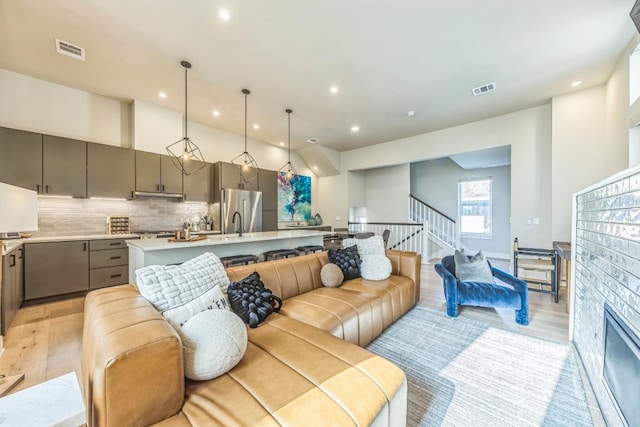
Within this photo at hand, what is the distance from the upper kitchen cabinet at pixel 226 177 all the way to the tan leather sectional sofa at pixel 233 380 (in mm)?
3843

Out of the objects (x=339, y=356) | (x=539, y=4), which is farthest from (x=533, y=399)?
(x=539, y=4)

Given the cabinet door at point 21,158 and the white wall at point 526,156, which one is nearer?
the cabinet door at point 21,158

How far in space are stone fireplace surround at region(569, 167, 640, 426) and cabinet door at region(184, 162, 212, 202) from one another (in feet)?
18.2

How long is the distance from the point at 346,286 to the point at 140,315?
6.47ft

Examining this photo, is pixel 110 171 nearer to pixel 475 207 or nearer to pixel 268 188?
pixel 268 188

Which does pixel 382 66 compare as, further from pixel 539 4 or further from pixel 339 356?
pixel 339 356

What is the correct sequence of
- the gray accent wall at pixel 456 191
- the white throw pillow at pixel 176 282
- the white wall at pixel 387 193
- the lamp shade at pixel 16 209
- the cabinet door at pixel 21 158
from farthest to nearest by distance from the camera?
the white wall at pixel 387 193
the gray accent wall at pixel 456 191
the cabinet door at pixel 21 158
the white throw pillow at pixel 176 282
the lamp shade at pixel 16 209

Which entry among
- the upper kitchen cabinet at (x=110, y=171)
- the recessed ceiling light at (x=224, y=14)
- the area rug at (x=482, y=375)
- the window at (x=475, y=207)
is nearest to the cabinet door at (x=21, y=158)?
the upper kitchen cabinet at (x=110, y=171)

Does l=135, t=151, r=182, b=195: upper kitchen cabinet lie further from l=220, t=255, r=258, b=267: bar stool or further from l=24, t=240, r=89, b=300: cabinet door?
l=220, t=255, r=258, b=267: bar stool

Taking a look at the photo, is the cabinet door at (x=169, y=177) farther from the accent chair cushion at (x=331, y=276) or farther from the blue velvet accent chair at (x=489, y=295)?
the blue velvet accent chair at (x=489, y=295)

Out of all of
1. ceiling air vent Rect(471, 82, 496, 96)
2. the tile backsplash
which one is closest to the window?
ceiling air vent Rect(471, 82, 496, 96)

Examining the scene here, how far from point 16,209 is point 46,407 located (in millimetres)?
1335

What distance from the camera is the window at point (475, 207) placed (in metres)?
7.19

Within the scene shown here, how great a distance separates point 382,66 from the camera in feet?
10.6
